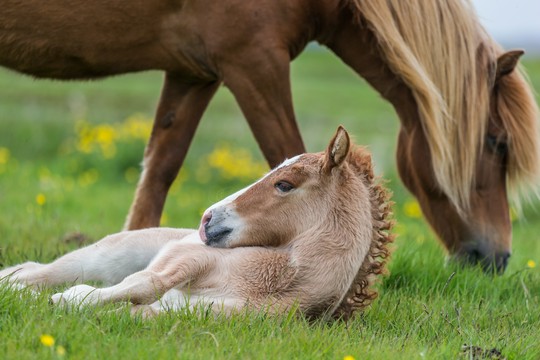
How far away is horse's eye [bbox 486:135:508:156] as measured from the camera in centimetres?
587

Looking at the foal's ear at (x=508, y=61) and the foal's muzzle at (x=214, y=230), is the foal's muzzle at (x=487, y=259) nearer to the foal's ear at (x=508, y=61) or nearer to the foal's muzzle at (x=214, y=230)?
the foal's ear at (x=508, y=61)

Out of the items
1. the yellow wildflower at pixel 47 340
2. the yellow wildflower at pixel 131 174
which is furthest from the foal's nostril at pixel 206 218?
the yellow wildflower at pixel 131 174

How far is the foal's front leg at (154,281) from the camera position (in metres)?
3.77

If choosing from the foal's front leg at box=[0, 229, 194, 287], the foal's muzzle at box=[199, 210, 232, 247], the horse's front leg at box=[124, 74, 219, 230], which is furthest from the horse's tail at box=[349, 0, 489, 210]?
the foal's muzzle at box=[199, 210, 232, 247]

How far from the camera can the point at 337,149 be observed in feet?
13.5

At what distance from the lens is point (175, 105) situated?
6.27 m

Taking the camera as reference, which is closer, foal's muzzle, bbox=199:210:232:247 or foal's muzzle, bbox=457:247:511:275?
foal's muzzle, bbox=199:210:232:247

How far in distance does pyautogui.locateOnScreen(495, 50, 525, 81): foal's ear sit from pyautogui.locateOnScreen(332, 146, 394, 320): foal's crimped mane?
1.88 m

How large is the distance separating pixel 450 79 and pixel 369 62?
0.54m

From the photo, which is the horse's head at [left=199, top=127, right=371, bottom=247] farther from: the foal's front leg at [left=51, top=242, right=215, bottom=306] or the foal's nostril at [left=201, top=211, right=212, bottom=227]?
the foal's front leg at [left=51, top=242, right=215, bottom=306]

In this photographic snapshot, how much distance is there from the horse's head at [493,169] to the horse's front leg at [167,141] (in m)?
1.51

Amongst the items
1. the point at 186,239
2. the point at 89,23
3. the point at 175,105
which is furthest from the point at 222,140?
the point at 186,239

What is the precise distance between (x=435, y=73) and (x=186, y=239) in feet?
7.37

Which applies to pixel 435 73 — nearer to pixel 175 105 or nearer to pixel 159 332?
pixel 175 105
